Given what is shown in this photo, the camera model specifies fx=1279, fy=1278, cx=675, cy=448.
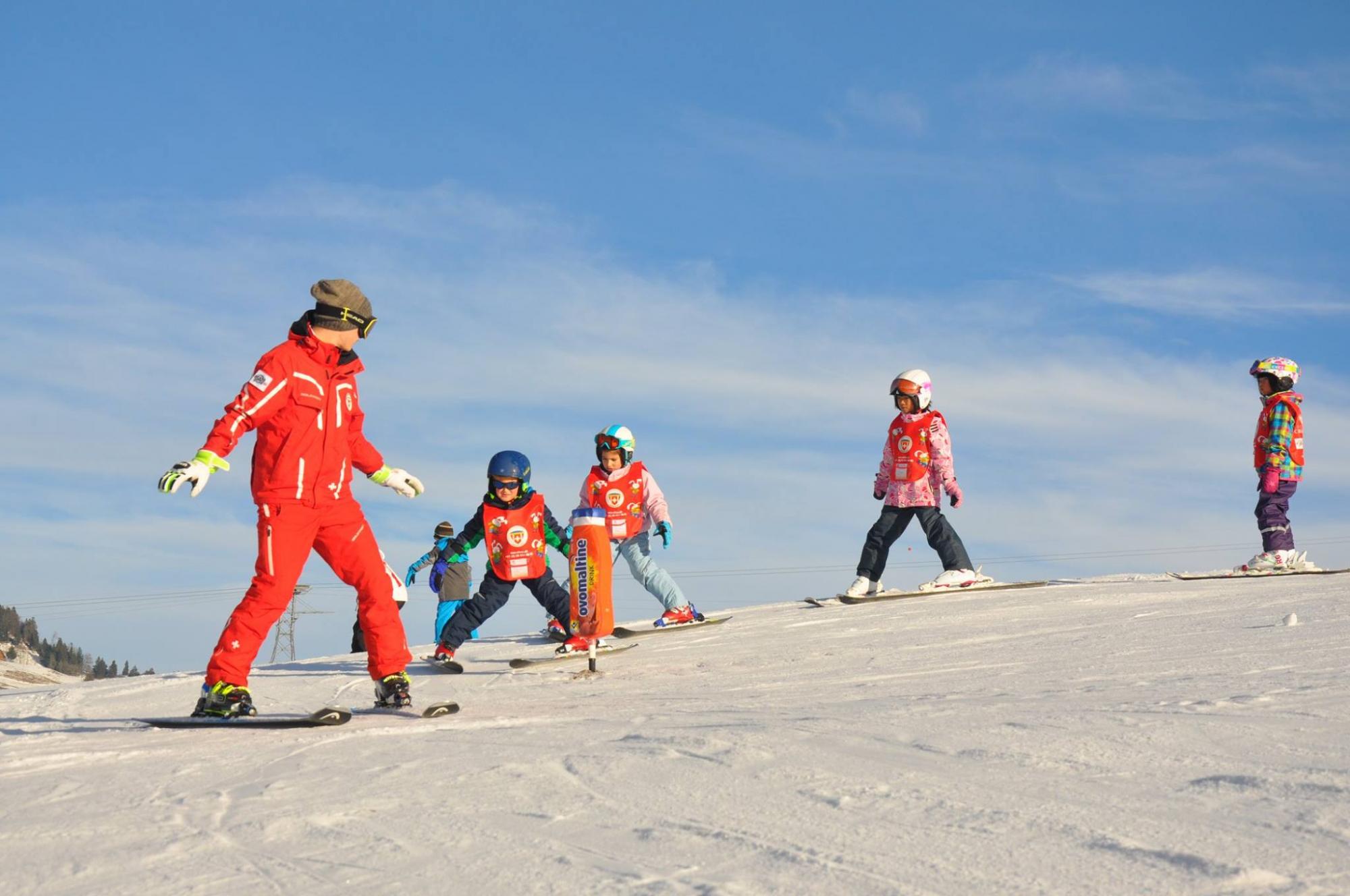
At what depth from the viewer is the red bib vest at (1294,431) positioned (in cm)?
1280

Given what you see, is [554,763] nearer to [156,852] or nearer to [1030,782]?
[156,852]

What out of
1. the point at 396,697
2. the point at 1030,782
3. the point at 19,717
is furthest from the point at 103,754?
the point at 1030,782

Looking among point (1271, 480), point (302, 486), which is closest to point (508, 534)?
point (302, 486)

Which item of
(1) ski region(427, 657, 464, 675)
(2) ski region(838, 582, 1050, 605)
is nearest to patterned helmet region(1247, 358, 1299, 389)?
(2) ski region(838, 582, 1050, 605)

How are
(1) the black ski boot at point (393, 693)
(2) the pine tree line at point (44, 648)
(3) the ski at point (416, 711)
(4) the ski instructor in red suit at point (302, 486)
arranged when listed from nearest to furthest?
(3) the ski at point (416, 711), (4) the ski instructor in red suit at point (302, 486), (1) the black ski boot at point (393, 693), (2) the pine tree line at point (44, 648)

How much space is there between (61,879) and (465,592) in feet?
43.5

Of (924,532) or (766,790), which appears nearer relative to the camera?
(766,790)

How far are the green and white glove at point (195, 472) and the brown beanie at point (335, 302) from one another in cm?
96

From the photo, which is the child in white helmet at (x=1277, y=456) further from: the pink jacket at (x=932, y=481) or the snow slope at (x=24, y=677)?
the snow slope at (x=24, y=677)

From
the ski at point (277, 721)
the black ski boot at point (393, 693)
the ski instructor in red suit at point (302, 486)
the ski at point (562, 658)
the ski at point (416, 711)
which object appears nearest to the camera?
the ski at point (277, 721)

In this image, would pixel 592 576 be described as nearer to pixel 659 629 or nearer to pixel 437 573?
pixel 659 629

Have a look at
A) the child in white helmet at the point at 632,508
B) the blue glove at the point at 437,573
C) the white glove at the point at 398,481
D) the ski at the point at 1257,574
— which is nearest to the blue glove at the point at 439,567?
the blue glove at the point at 437,573

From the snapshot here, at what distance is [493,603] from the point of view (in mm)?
10445

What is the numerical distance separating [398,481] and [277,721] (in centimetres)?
199
